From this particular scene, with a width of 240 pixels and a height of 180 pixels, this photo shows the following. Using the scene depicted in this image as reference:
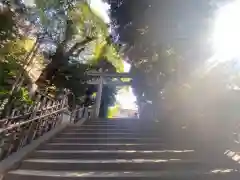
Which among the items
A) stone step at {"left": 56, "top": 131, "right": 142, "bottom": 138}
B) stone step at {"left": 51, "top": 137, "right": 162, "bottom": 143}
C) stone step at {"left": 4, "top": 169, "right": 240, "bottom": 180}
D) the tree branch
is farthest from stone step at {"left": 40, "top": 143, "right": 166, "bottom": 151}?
the tree branch

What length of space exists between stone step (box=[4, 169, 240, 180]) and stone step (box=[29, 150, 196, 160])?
0.85 m

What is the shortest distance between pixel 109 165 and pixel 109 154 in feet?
2.34

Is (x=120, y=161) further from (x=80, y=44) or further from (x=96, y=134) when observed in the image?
(x=80, y=44)

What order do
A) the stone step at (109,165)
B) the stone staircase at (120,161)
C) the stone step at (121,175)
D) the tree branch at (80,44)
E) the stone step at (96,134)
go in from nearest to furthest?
the stone step at (121,175) → the stone staircase at (120,161) → the stone step at (109,165) → the stone step at (96,134) → the tree branch at (80,44)

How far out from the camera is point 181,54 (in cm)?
840

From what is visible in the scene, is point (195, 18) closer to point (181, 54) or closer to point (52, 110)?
point (181, 54)

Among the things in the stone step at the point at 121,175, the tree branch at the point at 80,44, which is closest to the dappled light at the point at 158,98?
the stone step at the point at 121,175

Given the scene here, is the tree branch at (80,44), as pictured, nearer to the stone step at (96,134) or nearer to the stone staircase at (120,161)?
the stone step at (96,134)

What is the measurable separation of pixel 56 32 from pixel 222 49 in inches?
251

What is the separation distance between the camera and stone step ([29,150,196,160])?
589 centimetres

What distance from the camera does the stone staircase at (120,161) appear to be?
15.8 ft

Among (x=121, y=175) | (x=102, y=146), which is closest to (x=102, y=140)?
(x=102, y=146)

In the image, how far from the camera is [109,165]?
17.4 feet

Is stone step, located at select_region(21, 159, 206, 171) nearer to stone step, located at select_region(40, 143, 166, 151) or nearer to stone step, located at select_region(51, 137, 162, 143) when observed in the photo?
stone step, located at select_region(40, 143, 166, 151)
